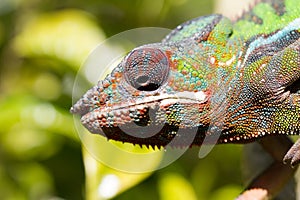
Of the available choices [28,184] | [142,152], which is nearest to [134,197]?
[142,152]

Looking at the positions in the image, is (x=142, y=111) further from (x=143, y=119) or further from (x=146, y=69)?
(x=146, y=69)

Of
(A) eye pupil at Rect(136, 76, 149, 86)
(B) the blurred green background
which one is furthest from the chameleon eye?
(B) the blurred green background

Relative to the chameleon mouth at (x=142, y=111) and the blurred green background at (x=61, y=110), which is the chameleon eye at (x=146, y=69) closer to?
the chameleon mouth at (x=142, y=111)

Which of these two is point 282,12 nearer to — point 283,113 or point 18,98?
point 283,113

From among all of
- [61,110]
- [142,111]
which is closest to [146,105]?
[142,111]

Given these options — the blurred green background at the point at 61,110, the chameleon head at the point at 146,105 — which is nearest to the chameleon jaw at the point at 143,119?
the chameleon head at the point at 146,105
